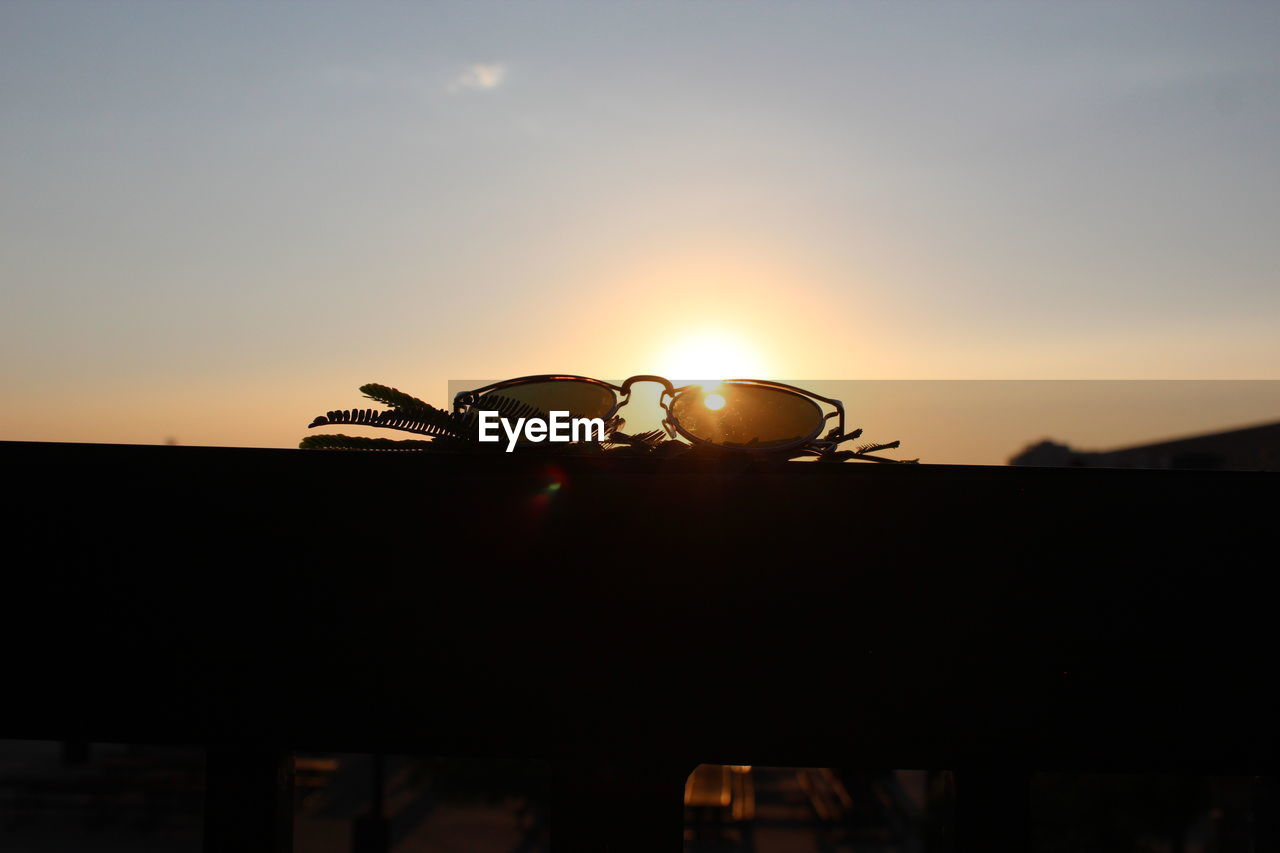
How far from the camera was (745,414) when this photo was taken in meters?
2.53

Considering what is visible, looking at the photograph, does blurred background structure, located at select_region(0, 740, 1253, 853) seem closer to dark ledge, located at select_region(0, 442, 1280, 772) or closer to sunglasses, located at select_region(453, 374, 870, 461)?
sunglasses, located at select_region(453, 374, 870, 461)

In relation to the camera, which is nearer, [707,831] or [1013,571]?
[1013,571]

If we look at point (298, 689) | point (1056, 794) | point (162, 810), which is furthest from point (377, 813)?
point (162, 810)

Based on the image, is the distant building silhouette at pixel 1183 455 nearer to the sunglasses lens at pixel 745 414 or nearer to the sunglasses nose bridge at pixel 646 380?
the sunglasses lens at pixel 745 414

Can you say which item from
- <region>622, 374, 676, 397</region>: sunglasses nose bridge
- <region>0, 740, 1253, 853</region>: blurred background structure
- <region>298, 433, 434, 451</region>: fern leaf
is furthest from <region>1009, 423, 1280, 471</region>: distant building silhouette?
<region>0, 740, 1253, 853</region>: blurred background structure

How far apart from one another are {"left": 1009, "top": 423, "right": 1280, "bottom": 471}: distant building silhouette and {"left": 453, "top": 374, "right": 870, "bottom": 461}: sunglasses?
55cm

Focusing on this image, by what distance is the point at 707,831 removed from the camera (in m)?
35.5

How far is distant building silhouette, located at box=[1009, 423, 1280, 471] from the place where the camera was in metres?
1.83

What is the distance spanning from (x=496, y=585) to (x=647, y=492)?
340 mm

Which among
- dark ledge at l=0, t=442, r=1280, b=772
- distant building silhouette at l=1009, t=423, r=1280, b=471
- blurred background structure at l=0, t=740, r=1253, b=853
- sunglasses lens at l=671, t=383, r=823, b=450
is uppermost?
sunglasses lens at l=671, t=383, r=823, b=450

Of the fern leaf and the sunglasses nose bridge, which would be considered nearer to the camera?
the fern leaf

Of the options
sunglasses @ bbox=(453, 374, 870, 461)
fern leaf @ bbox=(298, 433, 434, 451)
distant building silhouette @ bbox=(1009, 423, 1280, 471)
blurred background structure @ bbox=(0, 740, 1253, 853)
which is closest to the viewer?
distant building silhouette @ bbox=(1009, 423, 1280, 471)

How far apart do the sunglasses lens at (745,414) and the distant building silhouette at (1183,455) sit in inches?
23.4

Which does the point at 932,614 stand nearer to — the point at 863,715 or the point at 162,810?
the point at 863,715
